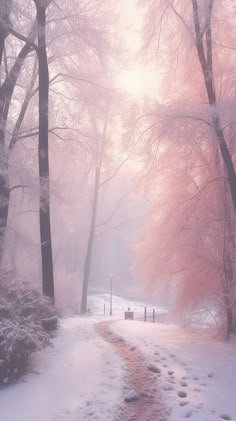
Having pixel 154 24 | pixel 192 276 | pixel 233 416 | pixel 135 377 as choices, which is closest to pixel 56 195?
pixel 192 276

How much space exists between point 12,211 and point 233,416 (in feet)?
41.3

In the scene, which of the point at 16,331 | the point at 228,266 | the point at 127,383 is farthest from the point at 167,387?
the point at 228,266

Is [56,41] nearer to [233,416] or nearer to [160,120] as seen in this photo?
[160,120]

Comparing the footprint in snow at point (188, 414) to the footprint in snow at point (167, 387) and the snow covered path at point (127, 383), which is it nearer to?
the snow covered path at point (127, 383)

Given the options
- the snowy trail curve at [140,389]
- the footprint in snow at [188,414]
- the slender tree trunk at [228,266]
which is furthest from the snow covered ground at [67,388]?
the slender tree trunk at [228,266]

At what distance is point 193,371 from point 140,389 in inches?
51.0

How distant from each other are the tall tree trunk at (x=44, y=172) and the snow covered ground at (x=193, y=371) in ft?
8.96

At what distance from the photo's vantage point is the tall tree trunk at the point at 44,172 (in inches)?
472

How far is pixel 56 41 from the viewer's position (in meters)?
13.8

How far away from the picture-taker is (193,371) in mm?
8305

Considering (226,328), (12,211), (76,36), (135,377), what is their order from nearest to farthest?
(135,377)
(226,328)
(76,36)
(12,211)

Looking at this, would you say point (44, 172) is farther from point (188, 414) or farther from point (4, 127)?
point (188, 414)

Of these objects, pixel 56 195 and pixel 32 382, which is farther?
pixel 56 195

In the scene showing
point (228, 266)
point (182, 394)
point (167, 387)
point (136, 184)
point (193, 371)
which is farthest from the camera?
point (136, 184)
